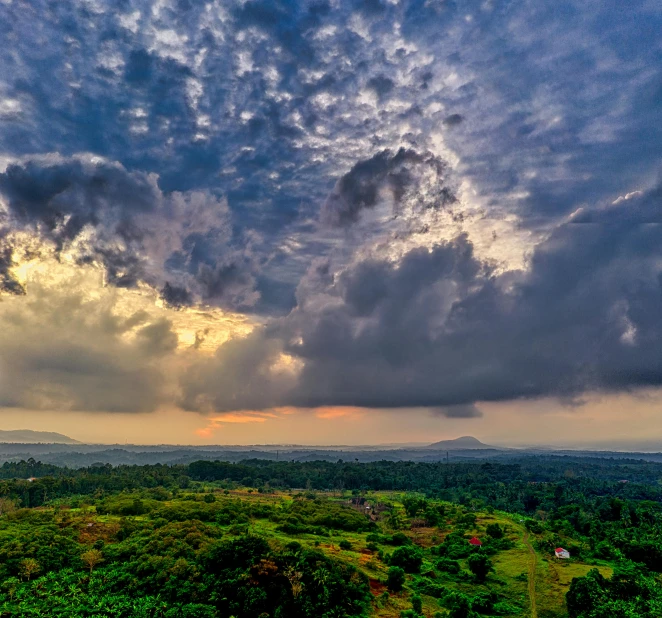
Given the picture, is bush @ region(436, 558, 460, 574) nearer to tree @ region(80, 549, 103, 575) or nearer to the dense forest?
the dense forest

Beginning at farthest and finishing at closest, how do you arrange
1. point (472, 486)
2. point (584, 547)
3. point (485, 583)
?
point (472, 486) → point (584, 547) → point (485, 583)

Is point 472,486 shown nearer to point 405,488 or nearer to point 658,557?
point 405,488

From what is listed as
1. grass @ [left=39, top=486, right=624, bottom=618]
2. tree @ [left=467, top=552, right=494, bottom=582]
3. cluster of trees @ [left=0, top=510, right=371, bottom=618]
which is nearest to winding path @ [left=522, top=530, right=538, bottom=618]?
grass @ [left=39, top=486, right=624, bottom=618]

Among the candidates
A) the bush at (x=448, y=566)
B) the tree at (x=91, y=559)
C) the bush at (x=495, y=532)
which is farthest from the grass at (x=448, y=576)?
the tree at (x=91, y=559)

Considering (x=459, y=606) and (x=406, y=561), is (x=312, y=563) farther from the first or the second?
(x=406, y=561)

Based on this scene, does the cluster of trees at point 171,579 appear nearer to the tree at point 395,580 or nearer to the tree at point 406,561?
the tree at point 395,580

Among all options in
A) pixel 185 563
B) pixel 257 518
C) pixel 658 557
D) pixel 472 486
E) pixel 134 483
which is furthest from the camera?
pixel 472 486

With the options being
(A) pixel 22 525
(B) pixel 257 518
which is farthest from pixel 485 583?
(A) pixel 22 525

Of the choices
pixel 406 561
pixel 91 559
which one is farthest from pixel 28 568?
pixel 406 561
